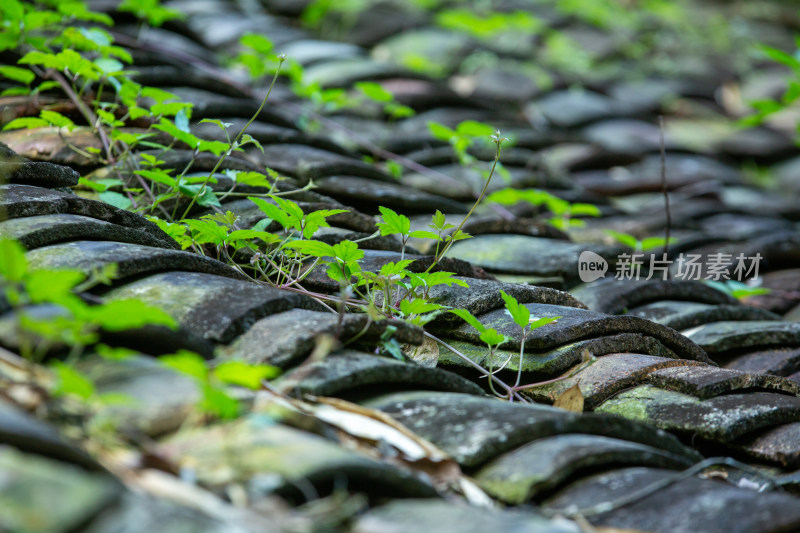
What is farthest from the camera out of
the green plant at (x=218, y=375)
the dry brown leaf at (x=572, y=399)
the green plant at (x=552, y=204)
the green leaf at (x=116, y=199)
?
the green plant at (x=552, y=204)

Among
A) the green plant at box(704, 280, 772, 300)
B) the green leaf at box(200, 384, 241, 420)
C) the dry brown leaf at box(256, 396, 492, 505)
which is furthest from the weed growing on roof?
the green plant at box(704, 280, 772, 300)

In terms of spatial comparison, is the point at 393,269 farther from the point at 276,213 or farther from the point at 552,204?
the point at 552,204

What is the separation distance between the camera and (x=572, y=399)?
1.45m

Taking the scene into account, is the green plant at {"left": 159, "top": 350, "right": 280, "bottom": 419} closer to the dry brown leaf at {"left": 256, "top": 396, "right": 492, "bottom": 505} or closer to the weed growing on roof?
the weed growing on roof

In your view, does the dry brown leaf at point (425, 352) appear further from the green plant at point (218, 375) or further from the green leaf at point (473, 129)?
the green leaf at point (473, 129)

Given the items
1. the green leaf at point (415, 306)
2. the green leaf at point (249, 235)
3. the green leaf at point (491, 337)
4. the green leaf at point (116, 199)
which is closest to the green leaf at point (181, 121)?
the green leaf at point (116, 199)

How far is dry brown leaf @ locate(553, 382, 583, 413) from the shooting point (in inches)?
56.2

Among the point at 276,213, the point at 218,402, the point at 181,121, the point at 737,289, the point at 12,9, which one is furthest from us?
the point at 737,289

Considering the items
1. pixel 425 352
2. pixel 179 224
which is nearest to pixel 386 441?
pixel 425 352

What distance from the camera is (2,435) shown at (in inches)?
30.8

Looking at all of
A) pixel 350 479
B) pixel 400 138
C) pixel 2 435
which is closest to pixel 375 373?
pixel 350 479

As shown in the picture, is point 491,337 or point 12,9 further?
point 12,9

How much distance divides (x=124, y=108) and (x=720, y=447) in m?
1.95

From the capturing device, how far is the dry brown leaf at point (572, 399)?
1.43m
